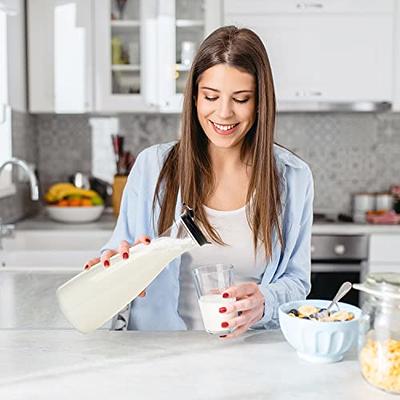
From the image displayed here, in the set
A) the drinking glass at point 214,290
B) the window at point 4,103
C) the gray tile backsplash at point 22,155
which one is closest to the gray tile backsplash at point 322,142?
the gray tile backsplash at point 22,155

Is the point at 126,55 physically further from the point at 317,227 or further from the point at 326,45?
the point at 317,227

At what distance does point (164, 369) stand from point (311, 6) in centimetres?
249

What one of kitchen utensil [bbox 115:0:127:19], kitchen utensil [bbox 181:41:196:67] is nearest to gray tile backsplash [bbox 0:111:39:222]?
kitchen utensil [bbox 115:0:127:19]

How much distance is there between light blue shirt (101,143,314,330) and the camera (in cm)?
156

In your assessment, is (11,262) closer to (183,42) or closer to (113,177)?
(113,177)

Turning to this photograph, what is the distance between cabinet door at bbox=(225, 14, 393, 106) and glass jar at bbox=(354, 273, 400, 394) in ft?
7.58

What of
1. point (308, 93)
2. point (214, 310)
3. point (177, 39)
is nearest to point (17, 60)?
point (177, 39)

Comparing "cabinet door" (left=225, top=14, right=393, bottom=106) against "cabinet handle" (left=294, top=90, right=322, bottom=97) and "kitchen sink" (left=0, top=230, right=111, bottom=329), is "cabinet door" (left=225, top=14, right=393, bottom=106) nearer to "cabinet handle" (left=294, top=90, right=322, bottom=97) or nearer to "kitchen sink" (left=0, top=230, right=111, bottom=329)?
Answer: "cabinet handle" (left=294, top=90, right=322, bottom=97)

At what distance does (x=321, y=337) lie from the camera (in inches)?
45.5

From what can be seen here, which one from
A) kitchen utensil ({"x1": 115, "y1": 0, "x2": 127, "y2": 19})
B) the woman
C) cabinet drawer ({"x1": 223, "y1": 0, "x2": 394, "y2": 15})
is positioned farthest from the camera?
kitchen utensil ({"x1": 115, "y1": 0, "x2": 127, "y2": 19})

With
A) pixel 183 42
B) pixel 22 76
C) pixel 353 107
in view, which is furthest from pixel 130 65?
pixel 353 107

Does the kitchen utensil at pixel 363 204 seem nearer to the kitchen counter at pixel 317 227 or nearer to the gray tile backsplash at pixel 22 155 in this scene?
the kitchen counter at pixel 317 227

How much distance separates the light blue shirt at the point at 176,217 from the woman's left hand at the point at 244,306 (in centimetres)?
25

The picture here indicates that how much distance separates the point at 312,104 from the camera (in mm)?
3344
